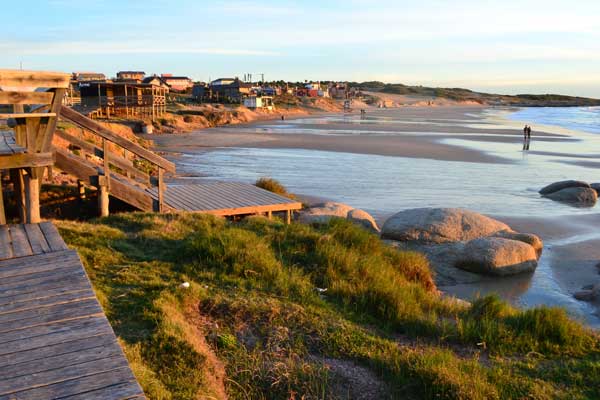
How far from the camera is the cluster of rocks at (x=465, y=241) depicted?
9594mm

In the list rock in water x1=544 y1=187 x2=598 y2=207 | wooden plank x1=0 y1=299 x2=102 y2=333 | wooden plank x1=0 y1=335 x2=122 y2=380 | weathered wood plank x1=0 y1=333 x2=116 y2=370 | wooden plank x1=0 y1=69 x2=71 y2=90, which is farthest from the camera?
rock in water x1=544 y1=187 x2=598 y2=207

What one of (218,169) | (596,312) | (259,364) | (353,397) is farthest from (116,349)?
(218,169)

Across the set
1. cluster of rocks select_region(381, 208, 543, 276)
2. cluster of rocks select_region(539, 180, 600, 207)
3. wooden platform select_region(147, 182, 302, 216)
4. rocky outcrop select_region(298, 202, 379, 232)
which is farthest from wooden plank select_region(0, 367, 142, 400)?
cluster of rocks select_region(539, 180, 600, 207)

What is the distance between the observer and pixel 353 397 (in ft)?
13.5

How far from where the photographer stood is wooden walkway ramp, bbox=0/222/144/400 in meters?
2.83

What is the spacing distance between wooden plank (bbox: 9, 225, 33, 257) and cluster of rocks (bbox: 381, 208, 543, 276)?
6670mm

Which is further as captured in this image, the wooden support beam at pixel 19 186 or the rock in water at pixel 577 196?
the rock in water at pixel 577 196

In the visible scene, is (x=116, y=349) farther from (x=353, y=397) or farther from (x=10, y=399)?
(x=353, y=397)

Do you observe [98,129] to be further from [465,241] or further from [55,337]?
[465,241]

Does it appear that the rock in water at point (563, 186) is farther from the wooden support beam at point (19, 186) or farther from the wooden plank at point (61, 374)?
the wooden plank at point (61, 374)

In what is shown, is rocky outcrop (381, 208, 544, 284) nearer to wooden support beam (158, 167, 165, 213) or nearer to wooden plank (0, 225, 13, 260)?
wooden support beam (158, 167, 165, 213)

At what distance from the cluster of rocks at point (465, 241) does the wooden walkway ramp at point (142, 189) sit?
8.17 ft

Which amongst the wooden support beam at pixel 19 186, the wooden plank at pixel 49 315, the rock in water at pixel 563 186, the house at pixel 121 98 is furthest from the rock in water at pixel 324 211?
the house at pixel 121 98

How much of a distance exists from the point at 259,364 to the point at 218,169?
17759 mm
